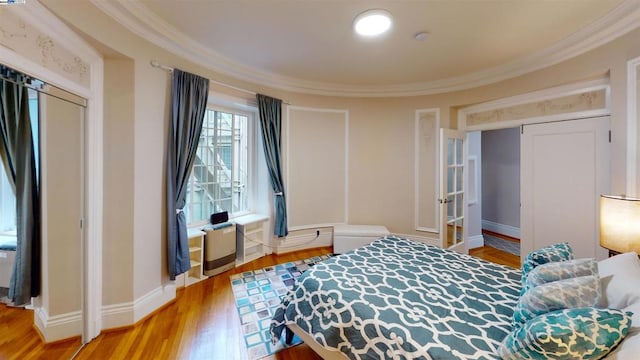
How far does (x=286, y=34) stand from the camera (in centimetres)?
233

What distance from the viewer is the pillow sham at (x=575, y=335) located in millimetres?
881

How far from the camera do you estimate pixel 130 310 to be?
2033 mm

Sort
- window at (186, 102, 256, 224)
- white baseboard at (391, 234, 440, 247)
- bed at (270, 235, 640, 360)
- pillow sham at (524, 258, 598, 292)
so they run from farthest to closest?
white baseboard at (391, 234, 440, 247) → window at (186, 102, 256, 224) → pillow sham at (524, 258, 598, 292) → bed at (270, 235, 640, 360)

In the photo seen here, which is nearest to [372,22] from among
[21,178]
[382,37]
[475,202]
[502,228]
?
[382,37]

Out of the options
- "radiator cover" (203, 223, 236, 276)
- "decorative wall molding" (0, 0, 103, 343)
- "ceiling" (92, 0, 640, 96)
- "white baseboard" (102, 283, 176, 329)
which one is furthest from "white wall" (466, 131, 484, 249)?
"decorative wall molding" (0, 0, 103, 343)

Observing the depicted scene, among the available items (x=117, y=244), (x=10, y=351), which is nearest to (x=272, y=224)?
(x=117, y=244)

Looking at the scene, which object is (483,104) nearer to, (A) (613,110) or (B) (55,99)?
(A) (613,110)

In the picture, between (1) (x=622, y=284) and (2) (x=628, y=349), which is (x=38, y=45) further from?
(1) (x=622, y=284)

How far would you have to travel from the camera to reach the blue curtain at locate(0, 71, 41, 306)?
125 centimetres

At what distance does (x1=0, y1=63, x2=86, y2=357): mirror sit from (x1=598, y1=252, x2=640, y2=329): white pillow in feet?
9.38

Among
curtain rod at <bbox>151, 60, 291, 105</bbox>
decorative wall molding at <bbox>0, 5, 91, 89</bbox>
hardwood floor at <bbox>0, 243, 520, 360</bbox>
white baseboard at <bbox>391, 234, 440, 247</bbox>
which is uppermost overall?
curtain rod at <bbox>151, 60, 291, 105</bbox>

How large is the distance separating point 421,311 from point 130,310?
227cm

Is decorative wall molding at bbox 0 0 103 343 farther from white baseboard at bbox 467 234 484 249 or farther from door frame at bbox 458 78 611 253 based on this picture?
white baseboard at bbox 467 234 484 249

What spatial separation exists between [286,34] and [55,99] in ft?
5.88
